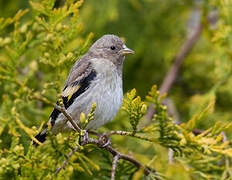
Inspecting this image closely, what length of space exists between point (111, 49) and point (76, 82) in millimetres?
857

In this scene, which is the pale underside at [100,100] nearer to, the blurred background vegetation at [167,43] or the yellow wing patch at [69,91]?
the yellow wing patch at [69,91]

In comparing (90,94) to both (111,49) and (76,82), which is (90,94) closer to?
(76,82)

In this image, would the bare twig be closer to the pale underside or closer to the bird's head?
the bird's head

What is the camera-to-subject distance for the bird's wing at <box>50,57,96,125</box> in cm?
348

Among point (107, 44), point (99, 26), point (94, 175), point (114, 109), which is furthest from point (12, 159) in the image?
point (99, 26)

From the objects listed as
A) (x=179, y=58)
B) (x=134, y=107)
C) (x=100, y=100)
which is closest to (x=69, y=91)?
(x=100, y=100)

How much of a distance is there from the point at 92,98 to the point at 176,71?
237cm

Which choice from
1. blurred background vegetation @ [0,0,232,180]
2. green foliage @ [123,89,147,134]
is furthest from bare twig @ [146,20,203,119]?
green foliage @ [123,89,147,134]

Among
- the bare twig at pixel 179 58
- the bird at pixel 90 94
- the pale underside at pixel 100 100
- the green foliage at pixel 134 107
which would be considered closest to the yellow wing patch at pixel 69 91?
the bird at pixel 90 94

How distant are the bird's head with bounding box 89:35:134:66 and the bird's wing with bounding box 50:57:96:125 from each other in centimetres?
44

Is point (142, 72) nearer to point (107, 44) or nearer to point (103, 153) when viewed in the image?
point (107, 44)

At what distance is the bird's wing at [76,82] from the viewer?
348 cm

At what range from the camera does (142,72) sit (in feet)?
19.3

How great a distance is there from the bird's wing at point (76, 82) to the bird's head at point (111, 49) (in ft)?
1.46
